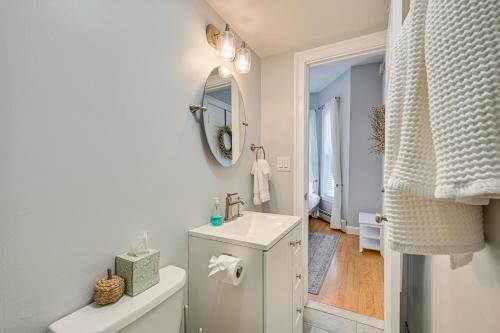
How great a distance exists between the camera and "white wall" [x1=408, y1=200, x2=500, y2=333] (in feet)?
1.31

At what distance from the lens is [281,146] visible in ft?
6.07

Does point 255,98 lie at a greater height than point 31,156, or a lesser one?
greater

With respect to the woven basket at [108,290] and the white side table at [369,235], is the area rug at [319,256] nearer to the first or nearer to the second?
the white side table at [369,235]

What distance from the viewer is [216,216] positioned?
50.4 inches

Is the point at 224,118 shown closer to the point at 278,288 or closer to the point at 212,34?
the point at 212,34

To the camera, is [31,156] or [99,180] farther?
[99,180]

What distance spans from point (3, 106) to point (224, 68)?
112 centimetres

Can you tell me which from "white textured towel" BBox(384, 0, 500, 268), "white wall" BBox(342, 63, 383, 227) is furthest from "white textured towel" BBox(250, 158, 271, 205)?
"white wall" BBox(342, 63, 383, 227)

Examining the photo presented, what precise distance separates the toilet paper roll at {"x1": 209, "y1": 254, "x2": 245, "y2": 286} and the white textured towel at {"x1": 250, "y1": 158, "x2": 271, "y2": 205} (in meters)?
0.77

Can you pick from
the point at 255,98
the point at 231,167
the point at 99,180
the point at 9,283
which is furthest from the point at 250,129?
the point at 9,283

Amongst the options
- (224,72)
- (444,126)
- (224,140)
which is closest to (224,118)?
(224,140)

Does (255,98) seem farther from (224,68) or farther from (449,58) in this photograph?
(449,58)

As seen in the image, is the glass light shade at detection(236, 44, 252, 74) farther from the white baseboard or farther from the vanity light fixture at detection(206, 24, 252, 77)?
the white baseboard

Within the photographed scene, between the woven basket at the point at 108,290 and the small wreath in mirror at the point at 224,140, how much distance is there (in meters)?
0.88
